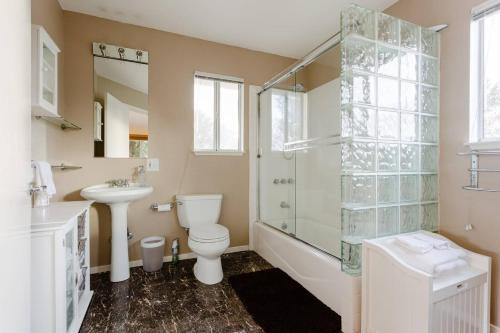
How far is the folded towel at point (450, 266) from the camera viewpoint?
4.25 ft

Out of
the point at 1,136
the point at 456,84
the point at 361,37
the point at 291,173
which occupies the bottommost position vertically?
the point at 291,173

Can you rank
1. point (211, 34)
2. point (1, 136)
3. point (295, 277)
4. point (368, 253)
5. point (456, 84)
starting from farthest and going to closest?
point (211, 34) < point (295, 277) < point (456, 84) < point (368, 253) < point (1, 136)

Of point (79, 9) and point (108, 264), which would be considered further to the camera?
point (108, 264)

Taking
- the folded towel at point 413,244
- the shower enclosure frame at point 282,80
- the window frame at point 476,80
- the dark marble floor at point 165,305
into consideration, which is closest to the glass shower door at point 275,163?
the shower enclosure frame at point 282,80

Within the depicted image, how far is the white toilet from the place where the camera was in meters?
2.15

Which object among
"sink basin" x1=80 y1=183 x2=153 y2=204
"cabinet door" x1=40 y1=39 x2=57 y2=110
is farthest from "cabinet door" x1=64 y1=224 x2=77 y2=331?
"cabinet door" x1=40 y1=39 x2=57 y2=110

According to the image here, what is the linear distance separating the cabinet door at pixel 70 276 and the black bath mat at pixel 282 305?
44.7 inches

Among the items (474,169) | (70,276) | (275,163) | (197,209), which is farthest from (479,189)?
(70,276)

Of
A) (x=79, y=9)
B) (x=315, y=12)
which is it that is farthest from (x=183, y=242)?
(x=315, y=12)

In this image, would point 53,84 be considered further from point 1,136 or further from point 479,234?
point 479,234

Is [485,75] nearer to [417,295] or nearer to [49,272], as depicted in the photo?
[417,295]

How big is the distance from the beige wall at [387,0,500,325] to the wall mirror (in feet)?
8.56

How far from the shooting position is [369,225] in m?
1.58

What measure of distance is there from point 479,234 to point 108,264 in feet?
10.1
